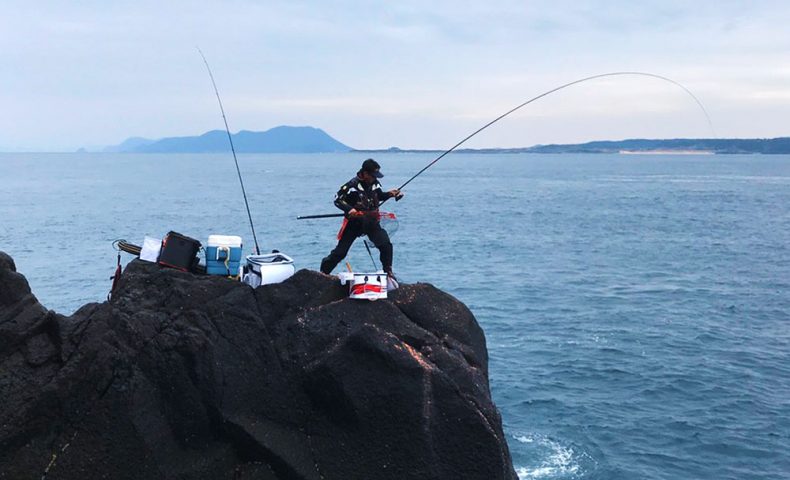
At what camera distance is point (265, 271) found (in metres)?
10.8

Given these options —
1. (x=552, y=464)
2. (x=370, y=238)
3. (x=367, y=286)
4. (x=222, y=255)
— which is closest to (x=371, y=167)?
(x=370, y=238)

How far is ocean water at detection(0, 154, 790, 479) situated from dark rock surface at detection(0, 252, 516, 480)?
8196 mm

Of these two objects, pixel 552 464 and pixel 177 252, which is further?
pixel 552 464

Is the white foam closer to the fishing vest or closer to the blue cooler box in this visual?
the fishing vest

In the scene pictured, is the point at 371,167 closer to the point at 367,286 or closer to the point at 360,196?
the point at 360,196

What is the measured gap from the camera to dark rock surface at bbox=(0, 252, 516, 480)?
8547mm

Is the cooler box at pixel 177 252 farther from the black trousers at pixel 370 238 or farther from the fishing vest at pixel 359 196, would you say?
the fishing vest at pixel 359 196

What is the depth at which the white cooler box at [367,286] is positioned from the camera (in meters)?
10.2

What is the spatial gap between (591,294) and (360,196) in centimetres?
2357

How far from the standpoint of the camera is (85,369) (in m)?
8.73

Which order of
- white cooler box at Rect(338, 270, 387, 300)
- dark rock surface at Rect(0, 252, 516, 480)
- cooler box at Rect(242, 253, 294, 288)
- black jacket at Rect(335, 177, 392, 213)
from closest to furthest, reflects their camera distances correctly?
dark rock surface at Rect(0, 252, 516, 480) → white cooler box at Rect(338, 270, 387, 300) → cooler box at Rect(242, 253, 294, 288) → black jacket at Rect(335, 177, 392, 213)

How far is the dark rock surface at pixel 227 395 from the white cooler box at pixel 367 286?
1.01 feet

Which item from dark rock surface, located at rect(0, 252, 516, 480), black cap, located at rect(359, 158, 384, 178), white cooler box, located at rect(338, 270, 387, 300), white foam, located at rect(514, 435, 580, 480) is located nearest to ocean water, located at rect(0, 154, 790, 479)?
white foam, located at rect(514, 435, 580, 480)

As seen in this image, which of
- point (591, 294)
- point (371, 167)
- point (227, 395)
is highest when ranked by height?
point (371, 167)
